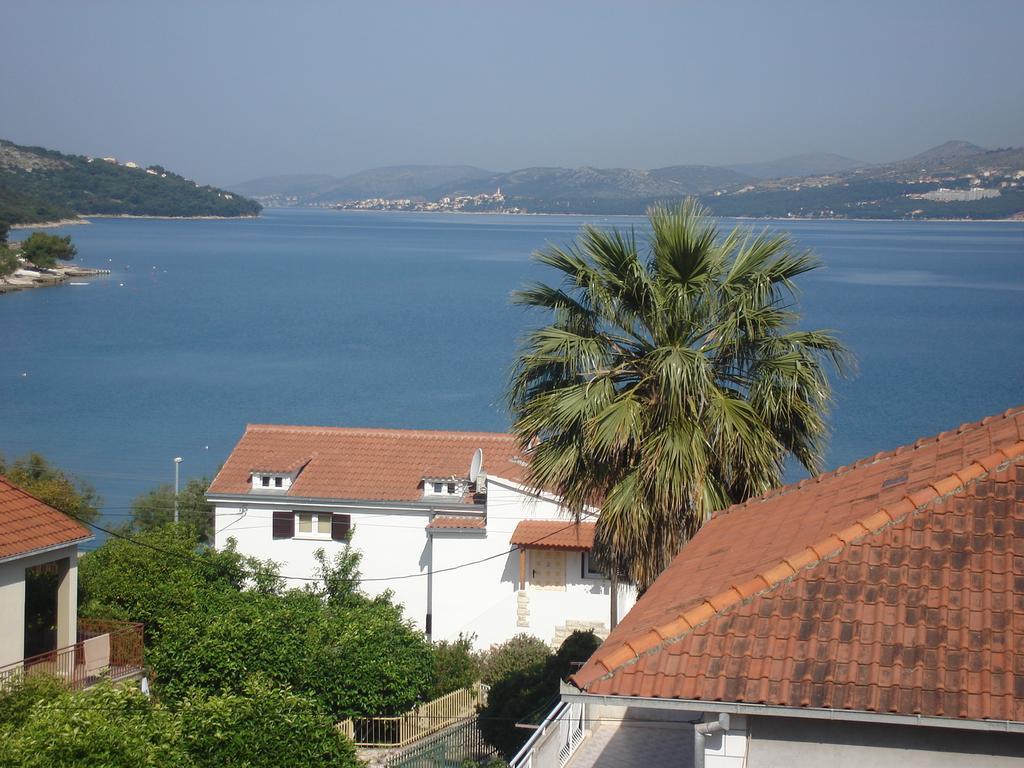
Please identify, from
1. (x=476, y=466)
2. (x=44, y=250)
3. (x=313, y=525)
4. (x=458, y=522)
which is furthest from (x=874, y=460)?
(x=44, y=250)

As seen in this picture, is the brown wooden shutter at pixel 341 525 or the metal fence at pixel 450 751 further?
the brown wooden shutter at pixel 341 525

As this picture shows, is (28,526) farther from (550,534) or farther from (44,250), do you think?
(44,250)

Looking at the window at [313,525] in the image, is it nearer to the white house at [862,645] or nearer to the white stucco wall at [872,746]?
the white house at [862,645]

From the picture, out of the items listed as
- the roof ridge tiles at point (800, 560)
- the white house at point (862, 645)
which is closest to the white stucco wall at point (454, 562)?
the roof ridge tiles at point (800, 560)

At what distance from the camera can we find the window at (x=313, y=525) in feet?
94.3

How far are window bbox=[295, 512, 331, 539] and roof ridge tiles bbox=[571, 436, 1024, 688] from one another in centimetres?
2220

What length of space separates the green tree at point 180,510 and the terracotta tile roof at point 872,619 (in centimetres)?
3068

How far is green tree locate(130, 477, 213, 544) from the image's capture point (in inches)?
1467

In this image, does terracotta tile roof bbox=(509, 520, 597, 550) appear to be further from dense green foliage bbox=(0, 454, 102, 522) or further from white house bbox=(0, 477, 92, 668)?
white house bbox=(0, 477, 92, 668)

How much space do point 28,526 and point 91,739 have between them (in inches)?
322

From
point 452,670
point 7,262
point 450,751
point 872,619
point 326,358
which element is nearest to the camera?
point 872,619

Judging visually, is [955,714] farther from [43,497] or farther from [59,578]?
[43,497]

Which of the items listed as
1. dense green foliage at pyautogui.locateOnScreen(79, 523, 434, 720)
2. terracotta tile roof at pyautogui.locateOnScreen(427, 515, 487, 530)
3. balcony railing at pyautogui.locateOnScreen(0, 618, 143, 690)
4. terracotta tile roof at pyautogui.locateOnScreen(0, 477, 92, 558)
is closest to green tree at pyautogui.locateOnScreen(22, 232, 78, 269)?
terracotta tile roof at pyautogui.locateOnScreen(427, 515, 487, 530)

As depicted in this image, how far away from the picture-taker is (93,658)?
1730cm
